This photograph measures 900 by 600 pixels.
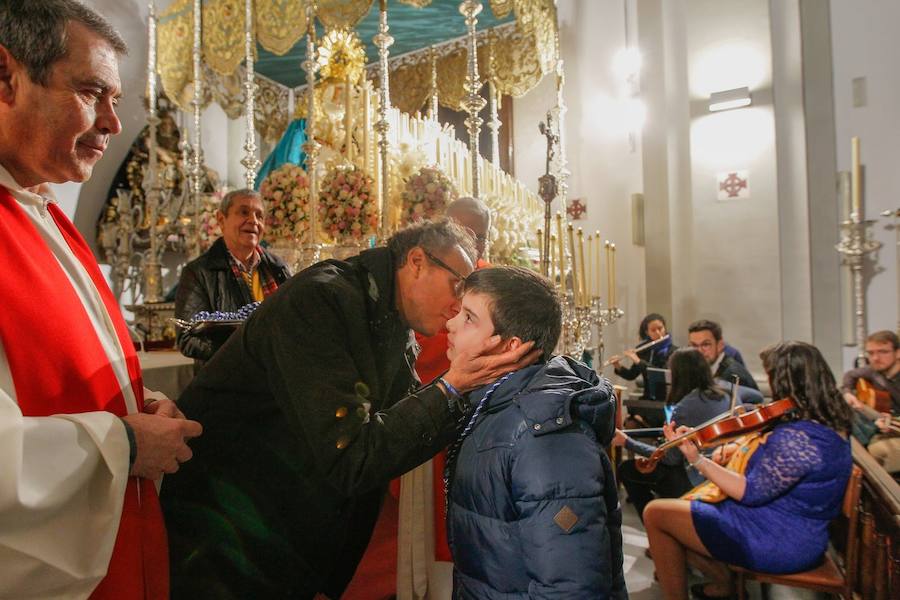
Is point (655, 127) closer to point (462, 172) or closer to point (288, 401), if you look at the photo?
point (462, 172)

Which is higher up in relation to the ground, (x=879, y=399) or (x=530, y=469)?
(x=530, y=469)

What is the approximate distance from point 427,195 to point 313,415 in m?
3.09

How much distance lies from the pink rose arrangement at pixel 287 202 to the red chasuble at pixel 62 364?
3.33 meters

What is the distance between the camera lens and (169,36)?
6625 millimetres

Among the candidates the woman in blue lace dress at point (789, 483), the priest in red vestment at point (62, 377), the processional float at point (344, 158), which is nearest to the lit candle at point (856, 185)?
the processional float at point (344, 158)

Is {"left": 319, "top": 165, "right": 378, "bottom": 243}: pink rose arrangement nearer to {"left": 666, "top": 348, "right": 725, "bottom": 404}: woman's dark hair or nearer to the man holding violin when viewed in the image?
{"left": 666, "top": 348, "right": 725, "bottom": 404}: woman's dark hair

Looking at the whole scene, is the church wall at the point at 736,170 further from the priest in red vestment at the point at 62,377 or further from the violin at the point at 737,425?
the priest in red vestment at the point at 62,377

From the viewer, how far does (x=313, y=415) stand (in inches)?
57.7

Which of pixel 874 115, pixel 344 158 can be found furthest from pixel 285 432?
pixel 874 115

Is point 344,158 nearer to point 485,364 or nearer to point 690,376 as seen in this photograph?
→ point 690,376

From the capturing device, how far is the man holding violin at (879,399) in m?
4.06

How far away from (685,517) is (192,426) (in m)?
2.59

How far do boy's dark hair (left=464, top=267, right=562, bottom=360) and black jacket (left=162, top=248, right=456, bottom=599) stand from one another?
250 mm

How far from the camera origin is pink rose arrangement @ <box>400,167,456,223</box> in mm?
4363
